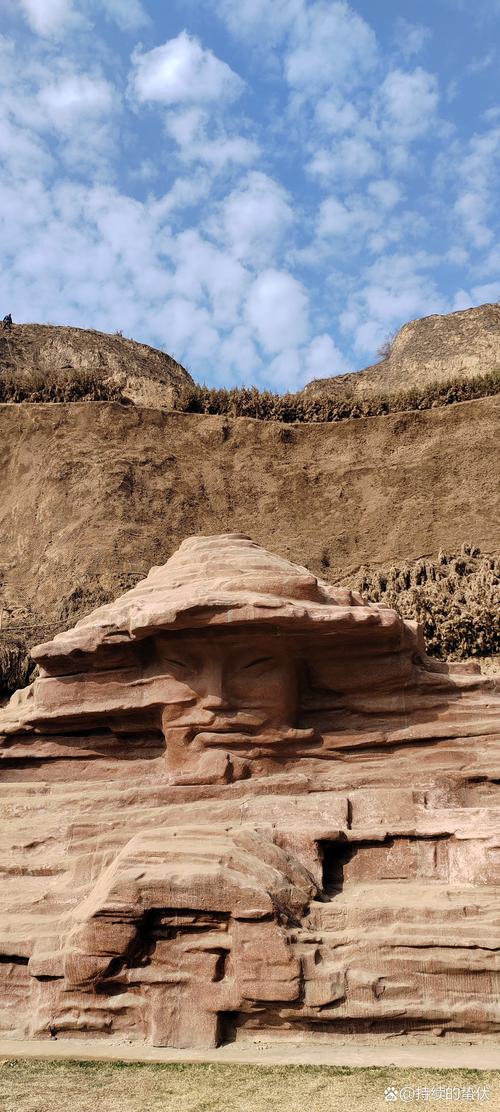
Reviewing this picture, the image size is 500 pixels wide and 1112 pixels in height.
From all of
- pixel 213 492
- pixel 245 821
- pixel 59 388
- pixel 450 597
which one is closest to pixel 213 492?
pixel 213 492

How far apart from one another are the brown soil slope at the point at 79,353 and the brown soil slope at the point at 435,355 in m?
7.51

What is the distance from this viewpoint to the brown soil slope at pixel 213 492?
77.3 ft

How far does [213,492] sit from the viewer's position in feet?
85.6

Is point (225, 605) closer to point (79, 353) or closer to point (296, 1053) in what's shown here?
point (296, 1053)

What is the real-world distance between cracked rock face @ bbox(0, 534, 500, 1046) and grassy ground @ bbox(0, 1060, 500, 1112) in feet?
2.92

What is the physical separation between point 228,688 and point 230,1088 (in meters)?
4.92

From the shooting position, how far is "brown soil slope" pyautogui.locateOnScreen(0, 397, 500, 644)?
77.3 feet

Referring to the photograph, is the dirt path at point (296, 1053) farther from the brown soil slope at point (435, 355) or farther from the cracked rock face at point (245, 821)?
the brown soil slope at point (435, 355)

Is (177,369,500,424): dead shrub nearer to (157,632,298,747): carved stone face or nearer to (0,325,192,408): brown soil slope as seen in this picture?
(0,325,192,408): brown soil slope

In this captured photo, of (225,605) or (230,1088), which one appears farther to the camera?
(225,605)

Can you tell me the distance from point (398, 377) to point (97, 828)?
3170 cm

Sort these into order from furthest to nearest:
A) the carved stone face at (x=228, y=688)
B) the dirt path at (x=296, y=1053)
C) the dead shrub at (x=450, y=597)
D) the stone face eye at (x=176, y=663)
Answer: the dead shrub at (x=450, y=597) < the stone face eye at (x=176, y=663) < the carved stone face at (x=228, y=688) < the dirt path at (x=296, y=1053)

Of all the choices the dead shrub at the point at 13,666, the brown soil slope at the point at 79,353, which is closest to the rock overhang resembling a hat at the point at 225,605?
the dead shrub at the point at 13,666

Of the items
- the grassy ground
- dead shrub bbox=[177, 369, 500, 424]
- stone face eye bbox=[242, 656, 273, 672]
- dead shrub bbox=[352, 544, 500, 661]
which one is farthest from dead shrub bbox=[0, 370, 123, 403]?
the grassy ground
